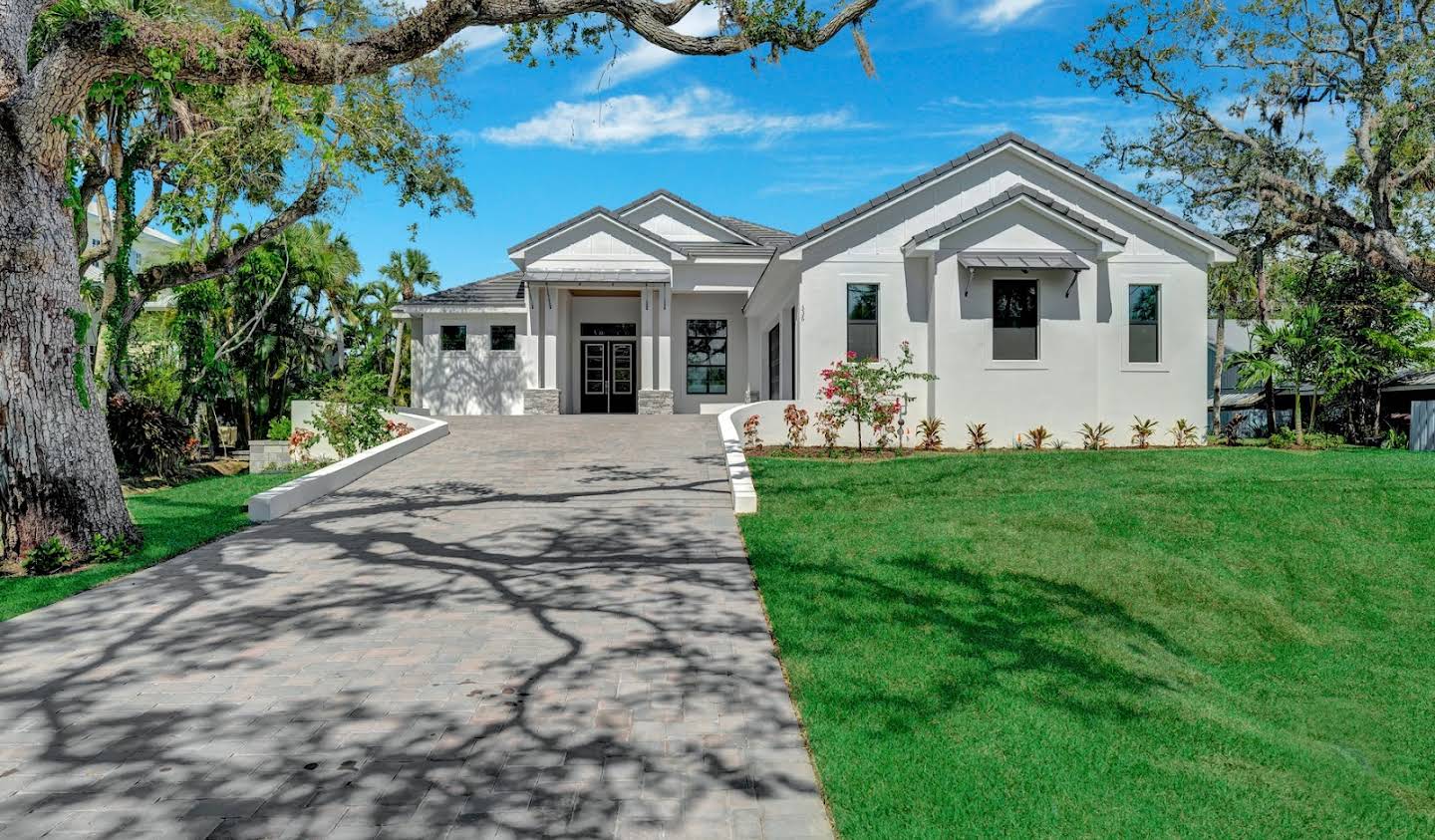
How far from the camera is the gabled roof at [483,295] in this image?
24.9m

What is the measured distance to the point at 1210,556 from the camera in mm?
7770

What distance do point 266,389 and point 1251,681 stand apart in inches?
883

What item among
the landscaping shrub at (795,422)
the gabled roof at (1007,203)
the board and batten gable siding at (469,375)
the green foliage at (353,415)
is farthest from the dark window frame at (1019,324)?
the board and batten gable siding at (469,375)

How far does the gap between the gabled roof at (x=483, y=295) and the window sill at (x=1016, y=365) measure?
45.6 ft

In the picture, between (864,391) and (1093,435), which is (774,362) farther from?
(1093,435)

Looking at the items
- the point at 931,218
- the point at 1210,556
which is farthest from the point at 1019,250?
the point at 1210,556

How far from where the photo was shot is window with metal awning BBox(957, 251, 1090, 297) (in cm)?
1642

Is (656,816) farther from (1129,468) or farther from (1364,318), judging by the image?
(1364,318)

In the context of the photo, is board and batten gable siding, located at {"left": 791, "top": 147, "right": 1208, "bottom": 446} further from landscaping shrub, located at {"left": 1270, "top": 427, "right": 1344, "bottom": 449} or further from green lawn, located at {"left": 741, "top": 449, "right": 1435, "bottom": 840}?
green lawn, located at {"left": 741, "top": 449, "right": 1435, "bottom": 840}

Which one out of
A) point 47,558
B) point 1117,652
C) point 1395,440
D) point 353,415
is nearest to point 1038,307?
point 1395,440

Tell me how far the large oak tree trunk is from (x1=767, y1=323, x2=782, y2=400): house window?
49.1ft

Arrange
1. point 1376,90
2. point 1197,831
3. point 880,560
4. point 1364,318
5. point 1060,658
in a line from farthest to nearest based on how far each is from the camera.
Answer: point 1364,318 < point 1376,90 < point 880,560 < point 1060,658 < point 1197,831

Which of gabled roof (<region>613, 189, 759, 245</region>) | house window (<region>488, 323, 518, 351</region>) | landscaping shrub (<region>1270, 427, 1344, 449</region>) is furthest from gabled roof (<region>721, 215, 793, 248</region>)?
landscaping shrub (<region>1270, 427, 1344, 449</region>)

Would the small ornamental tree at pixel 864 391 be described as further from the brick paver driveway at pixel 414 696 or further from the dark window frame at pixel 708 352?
the dark window frame at pixel 708 352
